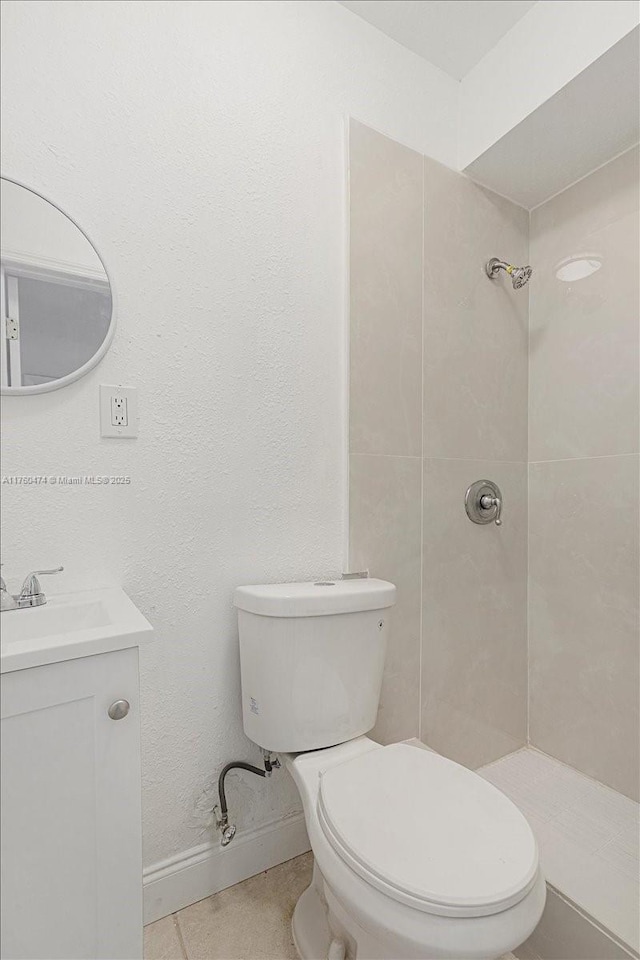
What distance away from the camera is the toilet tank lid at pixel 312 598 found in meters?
1.14

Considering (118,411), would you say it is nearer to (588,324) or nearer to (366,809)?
(366,809)

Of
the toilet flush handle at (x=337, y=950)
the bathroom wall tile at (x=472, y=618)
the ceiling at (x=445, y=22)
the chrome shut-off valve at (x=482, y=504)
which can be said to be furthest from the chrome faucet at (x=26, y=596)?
the ceiling at (x=445, y=22)

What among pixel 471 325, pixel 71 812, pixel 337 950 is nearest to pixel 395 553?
pixel 471 325

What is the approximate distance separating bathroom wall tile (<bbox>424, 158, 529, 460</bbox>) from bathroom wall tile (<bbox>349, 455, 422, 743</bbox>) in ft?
0.50

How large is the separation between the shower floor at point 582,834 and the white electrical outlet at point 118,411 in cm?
139

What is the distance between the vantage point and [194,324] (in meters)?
1.21

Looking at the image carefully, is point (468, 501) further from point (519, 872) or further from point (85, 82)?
point (85, 82)

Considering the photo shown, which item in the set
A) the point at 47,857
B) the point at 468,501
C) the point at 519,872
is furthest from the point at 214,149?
the point at 519,872

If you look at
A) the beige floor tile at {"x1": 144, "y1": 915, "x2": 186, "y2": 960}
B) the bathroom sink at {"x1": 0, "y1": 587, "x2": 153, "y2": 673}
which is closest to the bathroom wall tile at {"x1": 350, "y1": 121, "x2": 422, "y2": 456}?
the bathroom sink at {"x1": 0, "y1": 587, "x2": 153, "y2": 673}

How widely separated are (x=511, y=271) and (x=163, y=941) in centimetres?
199

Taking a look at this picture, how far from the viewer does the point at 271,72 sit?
132cm

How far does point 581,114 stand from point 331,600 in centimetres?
148

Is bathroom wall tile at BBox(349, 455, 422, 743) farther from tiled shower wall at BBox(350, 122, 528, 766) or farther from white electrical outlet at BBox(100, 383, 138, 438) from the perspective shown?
white electrical outlet at BBox(100, 383, 138, 438)

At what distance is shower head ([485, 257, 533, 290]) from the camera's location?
1647 millimetres
